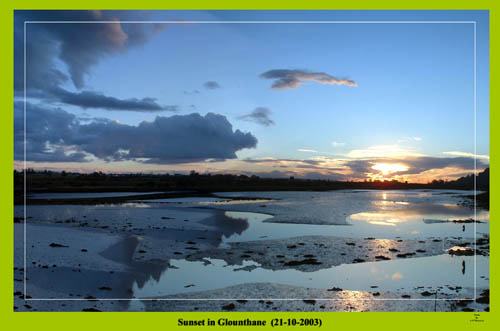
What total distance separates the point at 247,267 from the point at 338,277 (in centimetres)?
486

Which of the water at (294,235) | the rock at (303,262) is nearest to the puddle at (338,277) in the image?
the water at (294,235)

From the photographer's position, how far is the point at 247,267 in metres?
18.9

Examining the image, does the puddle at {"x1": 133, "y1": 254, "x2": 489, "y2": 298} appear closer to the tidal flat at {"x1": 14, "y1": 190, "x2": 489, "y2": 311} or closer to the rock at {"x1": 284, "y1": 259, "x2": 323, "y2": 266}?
the tidal flat at {"x1": 14, "y1": 190, "x2": 489, "y2": 311}

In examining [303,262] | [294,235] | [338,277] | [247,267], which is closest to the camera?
[338,277]

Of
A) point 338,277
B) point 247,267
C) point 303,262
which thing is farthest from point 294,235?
point 338,277

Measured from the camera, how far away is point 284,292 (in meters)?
15.4

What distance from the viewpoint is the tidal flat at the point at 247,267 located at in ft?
47.5

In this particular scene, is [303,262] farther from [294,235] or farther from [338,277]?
[294,235]

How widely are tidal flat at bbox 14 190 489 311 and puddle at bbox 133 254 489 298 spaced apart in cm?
5

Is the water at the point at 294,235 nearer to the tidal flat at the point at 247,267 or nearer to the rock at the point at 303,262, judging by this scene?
the tidal flat at the point at 247,267

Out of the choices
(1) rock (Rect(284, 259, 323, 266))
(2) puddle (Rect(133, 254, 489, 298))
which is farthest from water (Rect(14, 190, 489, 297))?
(1) rock (Rect(284, 259, 323, 266))

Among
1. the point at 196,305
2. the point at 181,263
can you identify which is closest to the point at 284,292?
the point at 196,305

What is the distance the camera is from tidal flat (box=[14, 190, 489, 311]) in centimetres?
1449
